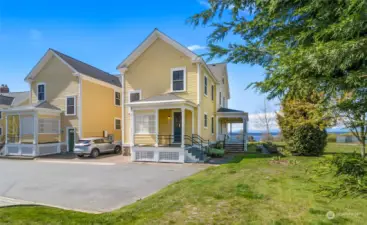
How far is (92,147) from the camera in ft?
53.7

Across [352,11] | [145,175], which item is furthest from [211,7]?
[145,175]

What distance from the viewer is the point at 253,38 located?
2.49m

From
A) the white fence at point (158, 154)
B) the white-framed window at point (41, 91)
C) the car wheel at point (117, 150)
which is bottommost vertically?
the car wheel at point (117, 150)

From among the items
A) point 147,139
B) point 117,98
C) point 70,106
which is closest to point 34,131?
point 70,106

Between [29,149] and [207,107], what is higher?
[207,107]

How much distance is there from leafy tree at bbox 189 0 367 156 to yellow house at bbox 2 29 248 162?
36.1ft

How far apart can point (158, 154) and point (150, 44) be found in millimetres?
8737

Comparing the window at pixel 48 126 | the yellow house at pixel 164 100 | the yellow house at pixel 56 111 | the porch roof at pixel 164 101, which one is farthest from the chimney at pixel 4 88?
the porch roof at pixel 164 101

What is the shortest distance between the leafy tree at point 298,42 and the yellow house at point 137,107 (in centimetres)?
1101

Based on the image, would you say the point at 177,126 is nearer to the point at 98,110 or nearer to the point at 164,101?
the point at 164,101

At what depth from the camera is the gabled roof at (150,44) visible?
15.7 metres

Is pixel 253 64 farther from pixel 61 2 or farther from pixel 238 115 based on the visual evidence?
pixel 238 115

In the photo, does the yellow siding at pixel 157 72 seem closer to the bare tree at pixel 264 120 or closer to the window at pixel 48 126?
the window at pixel 48 126

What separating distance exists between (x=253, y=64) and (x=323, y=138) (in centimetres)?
1372
